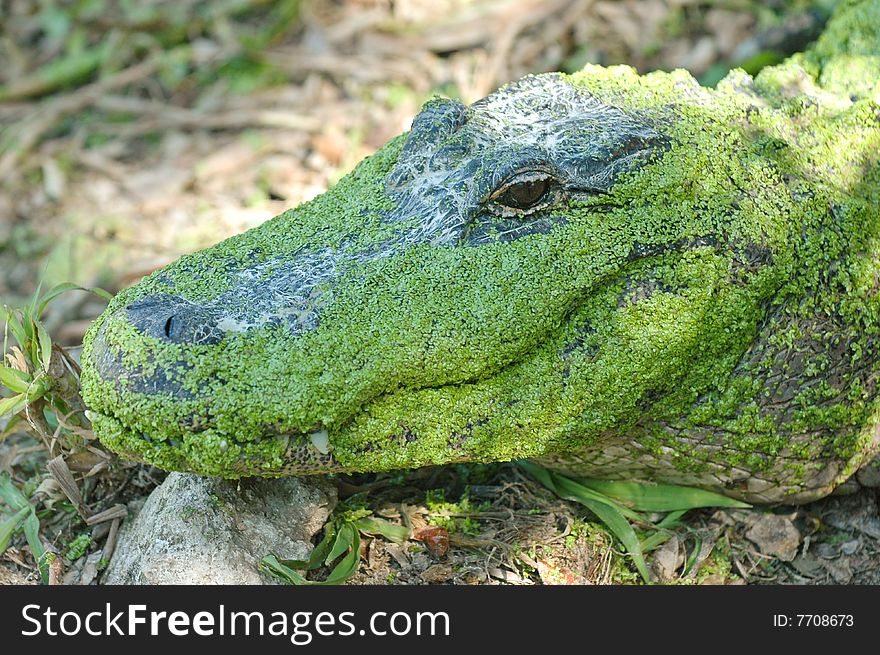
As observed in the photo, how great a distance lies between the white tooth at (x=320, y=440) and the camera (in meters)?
2.69

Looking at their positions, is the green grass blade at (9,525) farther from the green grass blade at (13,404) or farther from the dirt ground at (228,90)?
the dirt ground at (228,90)

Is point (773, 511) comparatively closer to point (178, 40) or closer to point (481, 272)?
point (481, 272)

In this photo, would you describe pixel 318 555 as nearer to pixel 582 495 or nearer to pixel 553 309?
pixel 582 495

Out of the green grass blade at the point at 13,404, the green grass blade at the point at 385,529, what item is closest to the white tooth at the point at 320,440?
the green grass blade at the point at 385,529

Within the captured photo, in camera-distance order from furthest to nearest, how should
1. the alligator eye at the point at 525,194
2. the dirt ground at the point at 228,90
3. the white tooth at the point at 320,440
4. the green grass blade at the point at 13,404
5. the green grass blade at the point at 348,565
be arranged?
the dirt ground at the point at 228,90, the green grass blade at the point at 13,404, the green grass blade at the point at 348,565, the alligator eye at the point at 525,194, the white tooth at the point at 320,440

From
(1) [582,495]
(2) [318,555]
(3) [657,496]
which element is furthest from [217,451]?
(3) [657,496]

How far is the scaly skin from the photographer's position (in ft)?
8.61

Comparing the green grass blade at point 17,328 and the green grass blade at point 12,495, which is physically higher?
the green grass blade at point 17,328

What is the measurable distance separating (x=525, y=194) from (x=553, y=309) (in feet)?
1.19

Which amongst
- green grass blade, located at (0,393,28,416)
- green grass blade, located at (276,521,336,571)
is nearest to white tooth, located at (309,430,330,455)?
green grass blade, located at (276,521,336,571)

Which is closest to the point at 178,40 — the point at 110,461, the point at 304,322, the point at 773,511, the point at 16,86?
the point at 16,86

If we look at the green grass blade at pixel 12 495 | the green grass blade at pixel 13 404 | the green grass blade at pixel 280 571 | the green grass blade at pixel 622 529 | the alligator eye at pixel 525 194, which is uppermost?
the alligator eye at pixel 525 194

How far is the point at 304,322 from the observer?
268cm

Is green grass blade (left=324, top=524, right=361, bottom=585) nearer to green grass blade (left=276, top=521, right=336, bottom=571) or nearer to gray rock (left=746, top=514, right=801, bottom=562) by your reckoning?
green grass blade (left=276, top=521, right=336, bottom=571)
